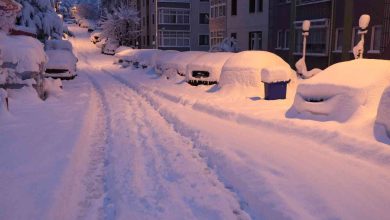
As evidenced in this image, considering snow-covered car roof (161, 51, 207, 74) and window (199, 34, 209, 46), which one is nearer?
snow-covered car roof (161, 51, 207, 74)

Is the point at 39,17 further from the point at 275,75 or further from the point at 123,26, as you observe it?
the point at 123,26

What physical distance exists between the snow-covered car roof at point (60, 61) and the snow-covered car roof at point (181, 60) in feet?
15.5

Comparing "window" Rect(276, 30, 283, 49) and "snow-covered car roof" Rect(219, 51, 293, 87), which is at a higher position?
"window" Rect(276, 30, 283, 49)

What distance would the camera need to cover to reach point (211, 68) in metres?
15.2

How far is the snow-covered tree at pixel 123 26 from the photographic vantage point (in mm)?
54906

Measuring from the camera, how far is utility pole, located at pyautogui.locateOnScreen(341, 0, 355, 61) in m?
18.5

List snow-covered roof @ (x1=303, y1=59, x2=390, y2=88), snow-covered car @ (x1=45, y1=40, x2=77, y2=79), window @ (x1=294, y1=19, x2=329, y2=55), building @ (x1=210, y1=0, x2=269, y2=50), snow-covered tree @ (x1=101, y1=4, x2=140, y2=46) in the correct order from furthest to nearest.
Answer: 1. snow-covered tree @ (x1=101, y1=4, x2=140, y2=46)
2. building @ (x1=210, y1=0, x2=269, y2=50)
3. window @ (x1=294, y1=19, x2=329, y2=55)
4. snow-covered car @ (x1=45, y1=40, x2=77, y2=79)
5. snow-covered roof @ (x1=303, y1=59, x2=390, y2=88)

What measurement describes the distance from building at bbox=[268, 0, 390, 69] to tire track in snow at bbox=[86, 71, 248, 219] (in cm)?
1080

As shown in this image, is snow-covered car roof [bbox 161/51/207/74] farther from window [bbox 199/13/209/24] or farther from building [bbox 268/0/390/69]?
window [bbox 199/13/209/24]

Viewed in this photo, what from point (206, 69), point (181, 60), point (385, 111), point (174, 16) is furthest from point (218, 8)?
point (385, 111)

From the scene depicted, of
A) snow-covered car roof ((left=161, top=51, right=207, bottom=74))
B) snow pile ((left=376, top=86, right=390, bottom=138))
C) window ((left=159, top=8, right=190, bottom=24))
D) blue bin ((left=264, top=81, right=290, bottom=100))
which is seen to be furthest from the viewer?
window ((left=159, top=8, right=190, bottom=24))

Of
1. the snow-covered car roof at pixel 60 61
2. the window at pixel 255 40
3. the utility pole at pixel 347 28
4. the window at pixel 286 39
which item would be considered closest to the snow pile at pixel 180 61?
the snow-covered car roof at pixel 60 61

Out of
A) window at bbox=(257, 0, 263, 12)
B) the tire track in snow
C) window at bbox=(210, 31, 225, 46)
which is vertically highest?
window at bbox=(257, 0, 263, 12)

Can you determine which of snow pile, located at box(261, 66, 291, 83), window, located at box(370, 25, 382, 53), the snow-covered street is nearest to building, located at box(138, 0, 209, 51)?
window, located at box(370, 25, 382, 53)
